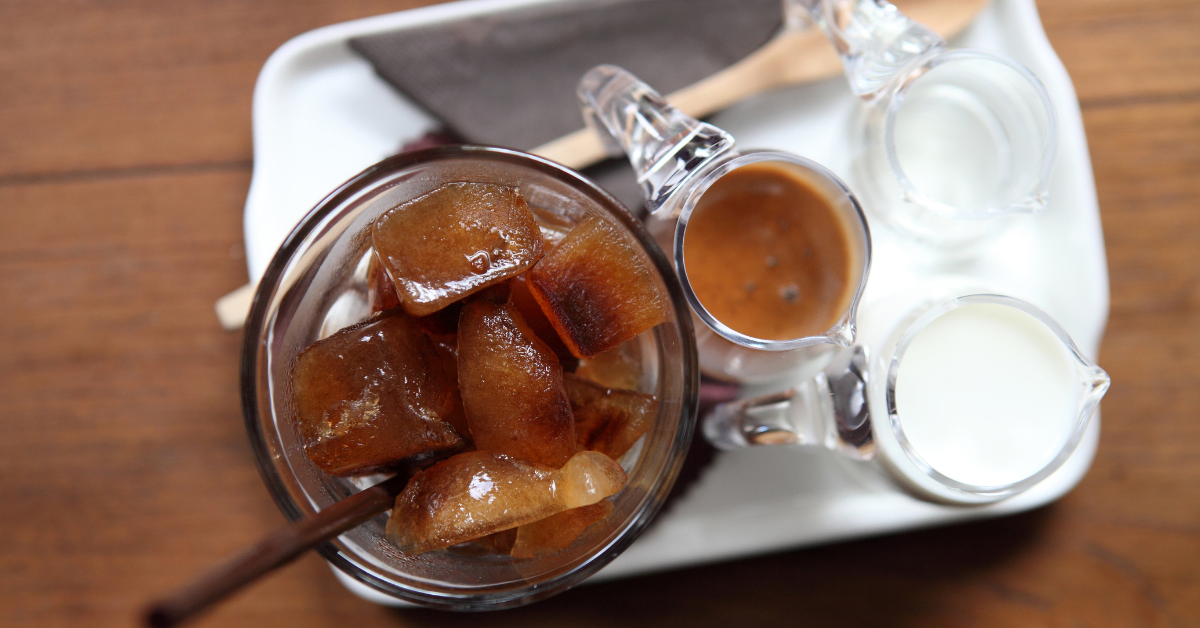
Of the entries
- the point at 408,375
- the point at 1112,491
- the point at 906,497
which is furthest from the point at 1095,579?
the point at 408,375

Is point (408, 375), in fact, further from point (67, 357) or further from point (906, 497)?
point (67, 357)

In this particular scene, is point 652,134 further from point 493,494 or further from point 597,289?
point 493,494

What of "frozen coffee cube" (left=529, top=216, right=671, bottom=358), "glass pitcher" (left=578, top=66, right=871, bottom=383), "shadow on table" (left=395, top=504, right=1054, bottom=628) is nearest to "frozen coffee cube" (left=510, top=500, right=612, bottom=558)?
"frozen coffee cube" (left=529, top=216, right=671, bottom=358)

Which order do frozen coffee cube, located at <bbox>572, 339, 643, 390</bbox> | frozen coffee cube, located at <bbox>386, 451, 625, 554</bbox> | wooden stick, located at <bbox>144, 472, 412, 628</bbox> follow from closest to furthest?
wooden stick, located at <bbox>144, 472, 412, 628</bbox>, frozen coffee cube, located at <bbox>386, 451, 625, 554</bbox>, frozen coffee cube, located at <bbox>572, 339, 643, 390</bbox>

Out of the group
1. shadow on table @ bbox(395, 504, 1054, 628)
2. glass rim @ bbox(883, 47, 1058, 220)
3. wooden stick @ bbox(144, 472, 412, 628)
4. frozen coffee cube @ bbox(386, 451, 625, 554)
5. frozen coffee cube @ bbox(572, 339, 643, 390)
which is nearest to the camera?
wooden stick @ bbox(144, 472, 412, 628)

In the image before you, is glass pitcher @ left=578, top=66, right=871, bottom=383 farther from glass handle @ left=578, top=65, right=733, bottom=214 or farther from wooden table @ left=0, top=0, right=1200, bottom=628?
wooden table @ left=0, top=0, right=1200, bottom=628

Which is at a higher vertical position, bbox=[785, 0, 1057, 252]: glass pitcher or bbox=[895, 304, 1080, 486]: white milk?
bbox=[785, 0, 1057, 252]: glass pitcher
